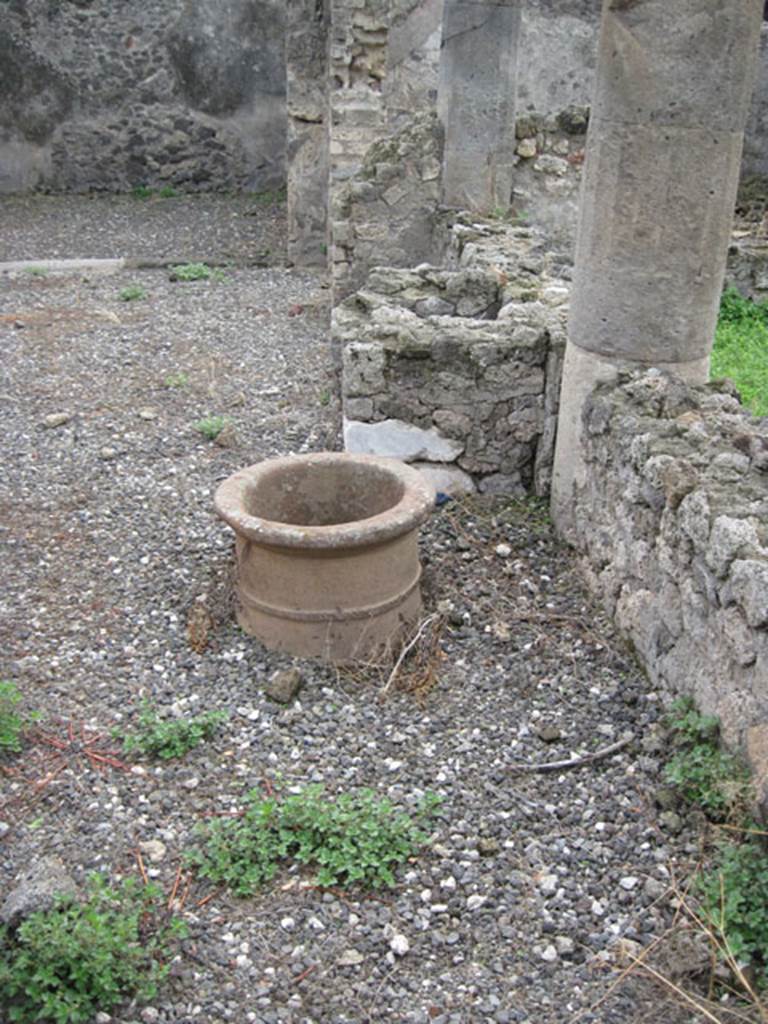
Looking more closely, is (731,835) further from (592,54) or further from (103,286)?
(592,54)

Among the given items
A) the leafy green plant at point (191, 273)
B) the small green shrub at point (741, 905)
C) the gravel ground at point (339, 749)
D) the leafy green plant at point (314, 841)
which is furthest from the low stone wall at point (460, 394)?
the leafy green plant at point (191, 273)

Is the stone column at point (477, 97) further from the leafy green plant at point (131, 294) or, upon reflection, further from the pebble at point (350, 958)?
the pebble at point (350, 958)

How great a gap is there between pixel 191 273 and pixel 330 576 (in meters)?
7.46

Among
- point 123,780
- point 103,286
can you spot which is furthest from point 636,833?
point 103,286

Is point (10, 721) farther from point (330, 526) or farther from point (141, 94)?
point (141, 94)

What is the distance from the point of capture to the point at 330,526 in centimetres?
430

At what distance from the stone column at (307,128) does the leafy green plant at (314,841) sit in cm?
900

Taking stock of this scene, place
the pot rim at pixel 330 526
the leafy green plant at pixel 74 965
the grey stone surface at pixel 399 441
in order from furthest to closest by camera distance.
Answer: the grey stone surface at pixel 399 441
the pot rim at pixel 330 526
the leafy green plant at pixel 74 965

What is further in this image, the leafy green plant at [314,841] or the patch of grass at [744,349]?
the patch of grass at [744,349]

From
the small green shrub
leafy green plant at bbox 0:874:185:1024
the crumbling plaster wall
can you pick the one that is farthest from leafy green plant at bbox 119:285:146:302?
the small green shrub

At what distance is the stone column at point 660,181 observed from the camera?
4051mm

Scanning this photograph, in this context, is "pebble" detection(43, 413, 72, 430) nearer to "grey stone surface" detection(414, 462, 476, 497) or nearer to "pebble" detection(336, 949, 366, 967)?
"grey stone surface" detection(414, 462, 476, 497)

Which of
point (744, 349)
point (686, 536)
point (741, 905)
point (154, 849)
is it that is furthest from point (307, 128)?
point (741, 905)

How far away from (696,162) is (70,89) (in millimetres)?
12691
